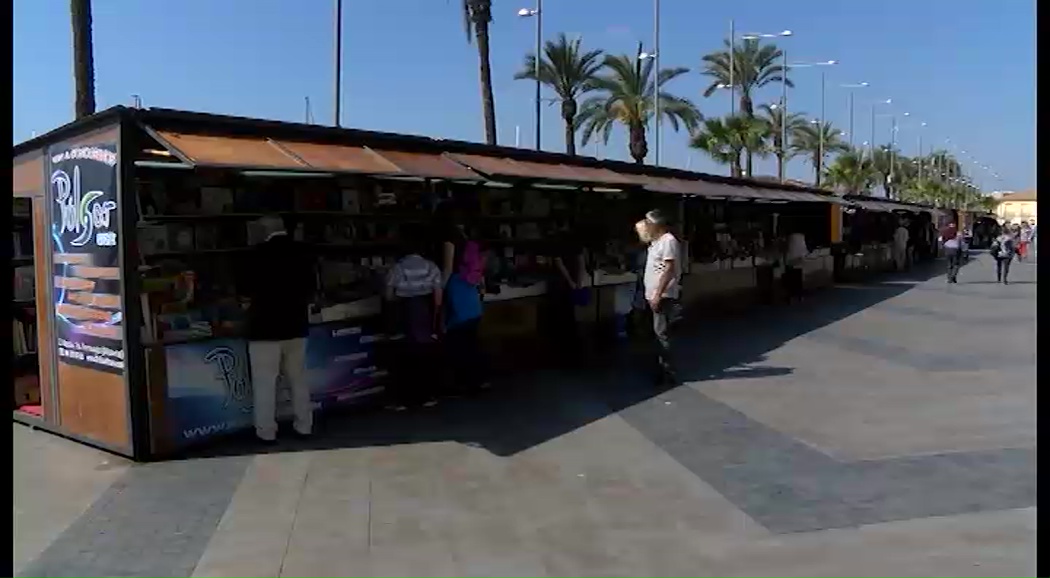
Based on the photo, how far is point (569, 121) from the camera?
113 ft

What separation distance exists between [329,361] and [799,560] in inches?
170

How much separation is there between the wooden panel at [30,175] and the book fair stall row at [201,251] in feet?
0.06

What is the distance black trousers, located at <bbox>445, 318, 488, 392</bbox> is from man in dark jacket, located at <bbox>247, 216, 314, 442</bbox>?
1.73 m

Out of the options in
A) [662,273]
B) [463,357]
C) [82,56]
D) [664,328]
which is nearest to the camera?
[463,357]

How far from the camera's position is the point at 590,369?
1017 cm

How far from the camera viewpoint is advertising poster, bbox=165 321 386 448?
6621mm

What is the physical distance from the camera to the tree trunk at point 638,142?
3562cm

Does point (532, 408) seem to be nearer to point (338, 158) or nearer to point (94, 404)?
point (338, 158)

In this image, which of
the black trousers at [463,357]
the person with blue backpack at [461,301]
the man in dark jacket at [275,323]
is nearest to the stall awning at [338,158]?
the man in dark jacket at [275,323]

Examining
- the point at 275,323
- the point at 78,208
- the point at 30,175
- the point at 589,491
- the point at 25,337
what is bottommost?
the point at 589,491

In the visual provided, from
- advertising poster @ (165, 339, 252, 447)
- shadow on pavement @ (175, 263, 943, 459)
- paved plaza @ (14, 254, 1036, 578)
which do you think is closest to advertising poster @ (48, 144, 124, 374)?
advertising poster @ (165, 339, 252, 447)

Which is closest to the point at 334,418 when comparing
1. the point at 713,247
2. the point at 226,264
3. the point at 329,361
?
the point at 329,361

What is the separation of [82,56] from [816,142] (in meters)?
47.8

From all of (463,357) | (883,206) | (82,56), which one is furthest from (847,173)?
(463,357)
